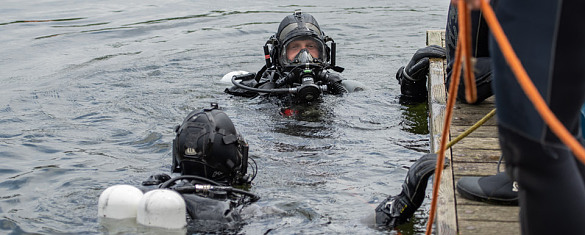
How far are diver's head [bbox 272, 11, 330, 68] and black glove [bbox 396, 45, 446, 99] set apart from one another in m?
0.82

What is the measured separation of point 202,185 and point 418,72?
143 inches

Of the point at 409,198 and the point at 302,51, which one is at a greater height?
the point at 302,51

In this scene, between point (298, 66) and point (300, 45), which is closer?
point (298, 66)

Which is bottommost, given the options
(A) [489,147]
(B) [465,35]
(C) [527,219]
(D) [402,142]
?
(D) [402,142]

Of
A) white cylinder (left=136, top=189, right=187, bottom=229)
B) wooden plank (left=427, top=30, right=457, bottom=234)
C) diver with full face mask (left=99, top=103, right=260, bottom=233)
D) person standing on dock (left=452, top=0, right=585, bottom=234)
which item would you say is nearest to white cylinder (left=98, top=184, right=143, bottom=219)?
diver with full face mask (left=99, top=103, right=260, bottom=233)

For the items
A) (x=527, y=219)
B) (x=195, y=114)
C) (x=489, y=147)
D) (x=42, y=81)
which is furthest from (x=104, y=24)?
(x=527, y=219)

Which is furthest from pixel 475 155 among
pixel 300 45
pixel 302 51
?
pixel 300 45

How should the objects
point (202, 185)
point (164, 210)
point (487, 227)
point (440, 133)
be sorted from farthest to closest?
point (440, 133)
point (202, 185)
point (164, 210)
point (487, 227)

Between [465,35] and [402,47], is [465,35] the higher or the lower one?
the higher one

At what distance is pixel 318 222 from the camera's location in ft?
13.3

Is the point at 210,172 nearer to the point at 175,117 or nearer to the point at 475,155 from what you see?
the point at 475,155

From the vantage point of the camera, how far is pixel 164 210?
3463 millimetres

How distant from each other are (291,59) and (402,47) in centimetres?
378

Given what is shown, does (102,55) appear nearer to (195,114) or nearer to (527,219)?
(195,114)
